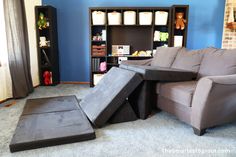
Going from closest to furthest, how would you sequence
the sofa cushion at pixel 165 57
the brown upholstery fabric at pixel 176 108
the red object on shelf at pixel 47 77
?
the brown upholstery fabric at pixel 176 108, the sofa cushion at pixel 165 57, the red object on shelf at pixel 47 77

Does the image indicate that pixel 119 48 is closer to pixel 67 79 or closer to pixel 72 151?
pixel 67 79

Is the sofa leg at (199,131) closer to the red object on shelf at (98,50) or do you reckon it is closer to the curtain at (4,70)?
the red object on shelf at (98,50)

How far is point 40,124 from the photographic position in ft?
6.93

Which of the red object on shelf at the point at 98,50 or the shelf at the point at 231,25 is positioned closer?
the shelf at the point at 231,25

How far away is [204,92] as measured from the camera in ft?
6.12

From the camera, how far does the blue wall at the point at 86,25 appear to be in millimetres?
4238

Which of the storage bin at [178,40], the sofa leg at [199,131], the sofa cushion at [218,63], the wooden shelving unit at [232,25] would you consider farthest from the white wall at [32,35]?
the wooden shelving unit at [232,25]

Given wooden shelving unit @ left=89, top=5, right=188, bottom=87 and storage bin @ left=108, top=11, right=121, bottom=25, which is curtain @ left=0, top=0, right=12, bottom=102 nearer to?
wooden shelving unit @ left=89, top=5, right=188, bottom=87

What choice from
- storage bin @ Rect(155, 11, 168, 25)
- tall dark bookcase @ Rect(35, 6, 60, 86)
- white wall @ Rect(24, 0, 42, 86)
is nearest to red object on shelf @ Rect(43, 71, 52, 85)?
tall dark bookcase @ Rect(35, 6, 60, 86)

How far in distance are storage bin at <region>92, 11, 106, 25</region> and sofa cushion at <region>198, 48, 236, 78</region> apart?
7.17 feet

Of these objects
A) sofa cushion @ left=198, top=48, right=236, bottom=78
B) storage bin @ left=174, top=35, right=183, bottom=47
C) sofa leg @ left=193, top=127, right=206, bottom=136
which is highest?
storage bin @ left=174, top=35, right=183, bottom=47

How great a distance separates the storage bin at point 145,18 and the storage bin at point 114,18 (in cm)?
45

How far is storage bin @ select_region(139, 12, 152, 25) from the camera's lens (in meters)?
3.91

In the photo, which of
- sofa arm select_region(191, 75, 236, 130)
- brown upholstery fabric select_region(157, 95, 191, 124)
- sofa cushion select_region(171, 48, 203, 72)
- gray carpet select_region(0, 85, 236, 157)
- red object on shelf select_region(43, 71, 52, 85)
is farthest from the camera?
red object on shelf select_region(43, 71, 52, 85)
